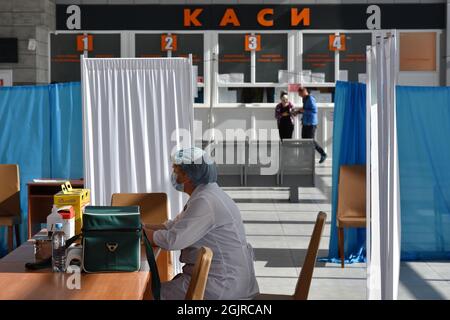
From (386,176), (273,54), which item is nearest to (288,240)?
(386,176)

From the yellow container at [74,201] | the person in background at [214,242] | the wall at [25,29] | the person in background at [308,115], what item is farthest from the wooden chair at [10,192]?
the wall at [25,29]

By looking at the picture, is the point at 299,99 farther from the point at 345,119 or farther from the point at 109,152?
the point at 109,152

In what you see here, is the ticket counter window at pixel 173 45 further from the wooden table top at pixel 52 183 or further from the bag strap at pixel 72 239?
the bag strap at pixel 72 239

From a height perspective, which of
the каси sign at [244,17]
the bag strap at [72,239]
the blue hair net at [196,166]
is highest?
the каси sign at [244,17]

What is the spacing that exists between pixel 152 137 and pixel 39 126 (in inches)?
77.1

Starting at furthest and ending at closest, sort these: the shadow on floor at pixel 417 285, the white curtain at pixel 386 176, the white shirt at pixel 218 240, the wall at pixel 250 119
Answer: the wall at pixel 250 119
the shadow on floor at pixel 417 285
the white curtain at pixel 386 176
the white shirt at pixel 218 240

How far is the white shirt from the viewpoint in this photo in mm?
4520

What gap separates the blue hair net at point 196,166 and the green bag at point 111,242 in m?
0.46

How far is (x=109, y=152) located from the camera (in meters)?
7.11

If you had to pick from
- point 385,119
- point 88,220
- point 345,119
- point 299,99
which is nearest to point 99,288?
point 88,220

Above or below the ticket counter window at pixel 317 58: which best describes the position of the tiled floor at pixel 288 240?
below

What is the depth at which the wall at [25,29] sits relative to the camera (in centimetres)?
1717

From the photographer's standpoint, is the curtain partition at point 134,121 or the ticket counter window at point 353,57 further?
the ticket counter window at point 353,57

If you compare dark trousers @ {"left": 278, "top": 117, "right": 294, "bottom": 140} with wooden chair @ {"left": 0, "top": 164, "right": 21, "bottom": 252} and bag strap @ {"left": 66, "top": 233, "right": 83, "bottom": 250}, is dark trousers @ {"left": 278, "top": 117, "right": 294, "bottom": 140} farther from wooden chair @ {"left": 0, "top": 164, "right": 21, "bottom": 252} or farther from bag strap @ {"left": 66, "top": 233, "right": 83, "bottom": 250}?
bag strap @ {"left": 66, "top": 233, "right": 83, "bottom": 250}
